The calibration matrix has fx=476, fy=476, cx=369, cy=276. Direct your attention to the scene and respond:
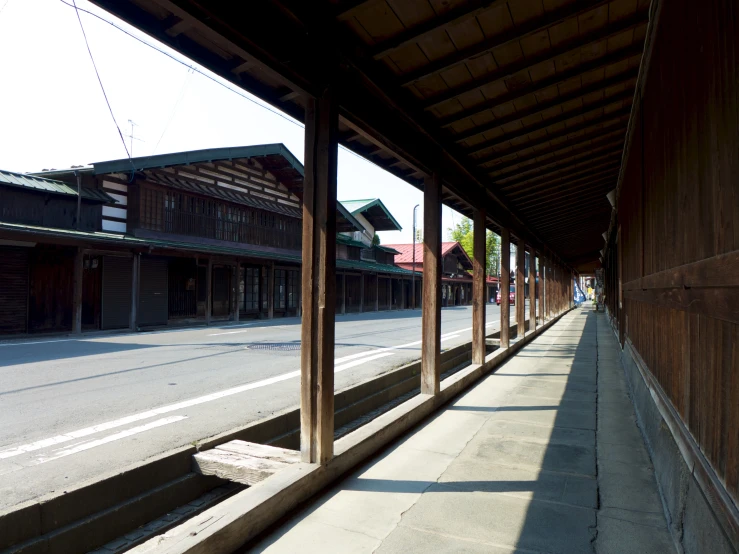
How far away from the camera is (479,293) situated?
7707mm

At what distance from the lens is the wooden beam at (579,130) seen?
232 inches

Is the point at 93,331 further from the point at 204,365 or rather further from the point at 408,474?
the point at 408,474

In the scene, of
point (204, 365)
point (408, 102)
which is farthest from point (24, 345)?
point (408, 102)

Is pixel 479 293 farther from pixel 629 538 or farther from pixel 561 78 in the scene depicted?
pixel 629 538

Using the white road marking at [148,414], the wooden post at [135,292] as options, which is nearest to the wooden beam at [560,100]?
the white road marking at [148,414]

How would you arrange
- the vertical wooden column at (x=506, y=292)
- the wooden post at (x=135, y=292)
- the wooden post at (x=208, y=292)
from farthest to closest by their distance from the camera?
the wooden post at (x=208, y=292) < the wooden post at (x=135, y=292) < the vertical wooden column at (x=506, y=292)

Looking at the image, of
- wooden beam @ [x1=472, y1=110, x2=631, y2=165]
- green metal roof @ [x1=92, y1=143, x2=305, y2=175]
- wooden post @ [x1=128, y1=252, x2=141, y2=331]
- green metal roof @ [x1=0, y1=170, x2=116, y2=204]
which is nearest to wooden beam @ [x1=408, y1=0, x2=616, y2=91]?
wooden beam @ [x1=472, y1=110, x2=631, y2=165]

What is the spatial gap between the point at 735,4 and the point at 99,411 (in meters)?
6.35

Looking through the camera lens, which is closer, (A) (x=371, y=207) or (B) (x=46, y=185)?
(B) (x=46, y=185)

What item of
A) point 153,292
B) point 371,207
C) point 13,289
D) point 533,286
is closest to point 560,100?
point 533,286

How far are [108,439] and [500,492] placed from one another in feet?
11.8

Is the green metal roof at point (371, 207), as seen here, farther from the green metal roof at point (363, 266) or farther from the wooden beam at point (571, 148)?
the wooden beam at point (571, 148)

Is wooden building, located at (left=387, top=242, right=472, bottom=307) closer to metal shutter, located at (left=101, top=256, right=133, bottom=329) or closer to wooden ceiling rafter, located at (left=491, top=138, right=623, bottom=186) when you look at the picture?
metal shutter, located at (left=101, top=256, right=133, bottom=329)

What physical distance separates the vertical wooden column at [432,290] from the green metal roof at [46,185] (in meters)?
13.5
